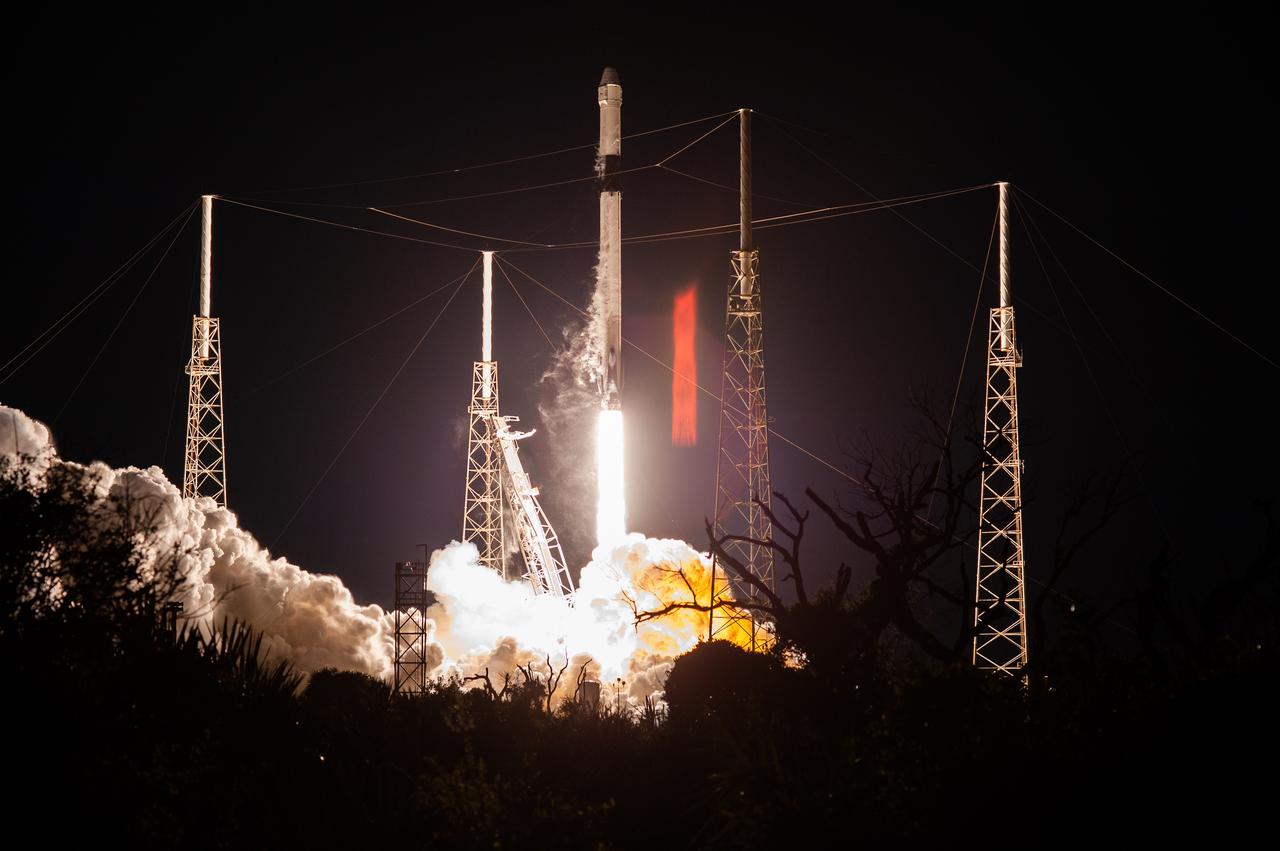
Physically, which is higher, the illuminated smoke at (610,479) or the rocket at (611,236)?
the rocket at (611,236)

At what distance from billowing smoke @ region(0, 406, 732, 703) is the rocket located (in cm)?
592

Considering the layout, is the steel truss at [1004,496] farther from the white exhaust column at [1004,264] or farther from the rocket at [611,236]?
the rocket at [611,236]

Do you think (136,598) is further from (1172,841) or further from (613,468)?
(613,468)

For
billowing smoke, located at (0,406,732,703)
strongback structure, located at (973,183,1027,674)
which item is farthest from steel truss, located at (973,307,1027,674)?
billowing smoke, located at (0,406,732,703)

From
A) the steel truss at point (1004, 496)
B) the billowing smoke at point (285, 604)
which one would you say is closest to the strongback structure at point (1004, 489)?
the steel truss at point (1004, 496)

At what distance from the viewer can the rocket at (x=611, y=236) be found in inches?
2029

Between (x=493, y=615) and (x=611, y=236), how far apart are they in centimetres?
1530

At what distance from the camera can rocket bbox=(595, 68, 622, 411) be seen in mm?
51531

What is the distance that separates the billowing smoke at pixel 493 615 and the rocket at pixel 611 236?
5.92 metres

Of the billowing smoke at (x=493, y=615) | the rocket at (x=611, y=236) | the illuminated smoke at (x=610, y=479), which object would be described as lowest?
the billowing smoke at (x=493, y=615)

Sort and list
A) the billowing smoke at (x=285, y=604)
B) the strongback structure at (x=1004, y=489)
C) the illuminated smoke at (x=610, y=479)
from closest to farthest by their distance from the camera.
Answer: the strongback structure at (x=1004, y=489) → the billowing smoke at (x=285, y=604) → the illuminated smoke at (x=610, y=479)

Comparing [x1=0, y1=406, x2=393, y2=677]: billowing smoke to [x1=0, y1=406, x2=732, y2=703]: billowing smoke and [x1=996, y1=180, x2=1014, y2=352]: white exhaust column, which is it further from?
[x1=996, y1=180, x2=1014, y2=352]: white exhaust column

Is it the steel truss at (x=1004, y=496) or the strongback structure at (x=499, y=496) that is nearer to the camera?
the steel truss at (x=1004, y=496)

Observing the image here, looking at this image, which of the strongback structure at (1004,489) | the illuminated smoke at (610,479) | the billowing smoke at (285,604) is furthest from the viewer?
the illuminated smoke at (610,479)
